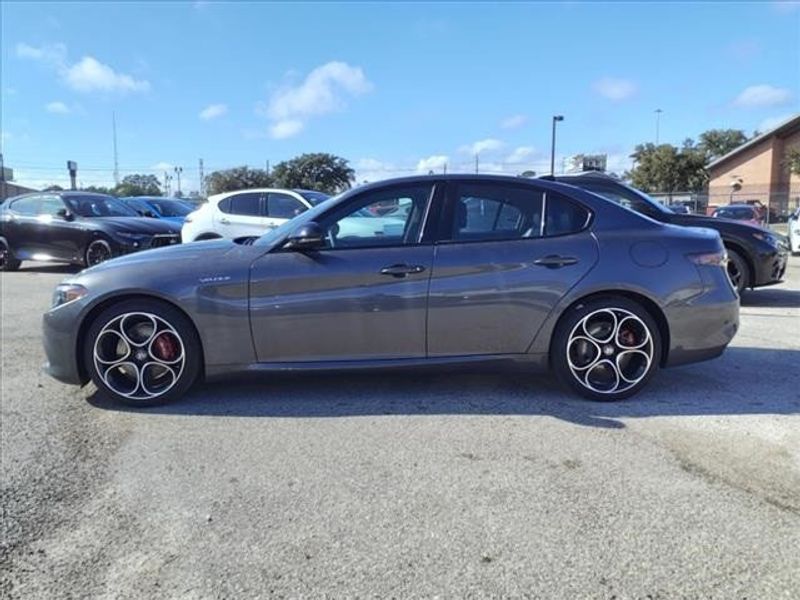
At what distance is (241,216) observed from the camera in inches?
469

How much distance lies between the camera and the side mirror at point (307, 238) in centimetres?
432

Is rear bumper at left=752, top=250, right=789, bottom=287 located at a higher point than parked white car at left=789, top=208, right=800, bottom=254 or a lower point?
lower

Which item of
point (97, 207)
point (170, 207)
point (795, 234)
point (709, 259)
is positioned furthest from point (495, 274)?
point (170, 207)

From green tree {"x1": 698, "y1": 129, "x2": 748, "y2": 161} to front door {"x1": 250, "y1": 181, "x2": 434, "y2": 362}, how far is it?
79321 millimetres

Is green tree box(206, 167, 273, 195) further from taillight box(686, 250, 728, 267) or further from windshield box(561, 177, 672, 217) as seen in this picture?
taillight box(686, 250, 728, 267)

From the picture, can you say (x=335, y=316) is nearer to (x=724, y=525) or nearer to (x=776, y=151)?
(x=724, y=525)

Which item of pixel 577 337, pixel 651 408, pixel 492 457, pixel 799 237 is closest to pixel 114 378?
pixel 492 457

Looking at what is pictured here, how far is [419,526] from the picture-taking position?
2881mm

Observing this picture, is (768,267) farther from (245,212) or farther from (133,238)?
(133,238)

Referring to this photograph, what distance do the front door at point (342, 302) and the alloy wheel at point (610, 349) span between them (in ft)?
3.45

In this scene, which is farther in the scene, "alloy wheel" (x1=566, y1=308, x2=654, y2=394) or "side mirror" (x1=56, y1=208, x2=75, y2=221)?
"side mirror" (x1=56, y1=208, x2=75, y2=221)

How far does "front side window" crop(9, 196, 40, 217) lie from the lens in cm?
1304

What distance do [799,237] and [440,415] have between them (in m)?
14.6

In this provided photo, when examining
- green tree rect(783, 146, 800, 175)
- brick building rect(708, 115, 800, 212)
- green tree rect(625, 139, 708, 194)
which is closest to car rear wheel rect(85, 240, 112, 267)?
green tree rect(783, 146, 800, 175)
